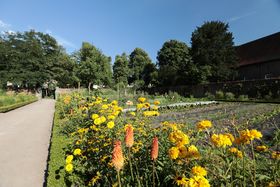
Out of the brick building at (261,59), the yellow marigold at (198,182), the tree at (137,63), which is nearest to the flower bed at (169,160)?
the yellow marigold at (198,182)

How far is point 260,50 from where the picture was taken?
3053cm

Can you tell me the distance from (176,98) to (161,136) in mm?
15747

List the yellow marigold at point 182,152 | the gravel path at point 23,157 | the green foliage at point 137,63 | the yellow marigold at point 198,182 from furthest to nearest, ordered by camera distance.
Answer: the green foliage at point 137,63, the gravel path at point 23,157, the yellow marigold at point 182,152, the yellow marigold at point 198,182

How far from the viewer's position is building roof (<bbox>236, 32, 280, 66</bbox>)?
1090 inches

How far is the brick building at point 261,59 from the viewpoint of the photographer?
26.9 meters

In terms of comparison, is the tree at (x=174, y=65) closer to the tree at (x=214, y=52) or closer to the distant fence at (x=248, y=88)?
the tree at (x=214, y=52)

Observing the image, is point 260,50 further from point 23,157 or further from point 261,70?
point 23,157

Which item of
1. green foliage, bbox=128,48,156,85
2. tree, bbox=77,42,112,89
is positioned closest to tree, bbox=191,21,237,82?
tree, bbox=77,42,112,89

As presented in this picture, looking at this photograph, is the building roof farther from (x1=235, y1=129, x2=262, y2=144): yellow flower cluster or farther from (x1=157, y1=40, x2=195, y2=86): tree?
(x1=235, y1=129, x2=262, y2=144): yellow flower cluster

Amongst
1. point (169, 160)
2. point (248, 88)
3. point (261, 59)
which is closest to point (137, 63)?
point (261, 59)

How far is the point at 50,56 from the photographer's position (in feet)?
143

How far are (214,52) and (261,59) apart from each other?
6.41m

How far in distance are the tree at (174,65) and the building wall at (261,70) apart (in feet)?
27.0

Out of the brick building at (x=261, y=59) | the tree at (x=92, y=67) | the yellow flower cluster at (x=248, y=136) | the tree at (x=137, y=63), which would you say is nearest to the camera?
the yellow flower cluster at (x=248, y=136)
